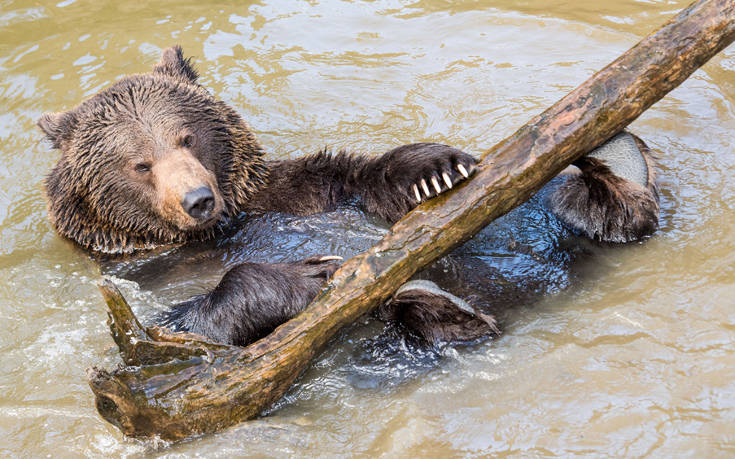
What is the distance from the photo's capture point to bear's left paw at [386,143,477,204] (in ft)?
12.6

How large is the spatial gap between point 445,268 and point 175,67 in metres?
2.67

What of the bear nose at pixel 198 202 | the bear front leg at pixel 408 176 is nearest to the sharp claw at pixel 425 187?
the bear front leg at pixel 408 176

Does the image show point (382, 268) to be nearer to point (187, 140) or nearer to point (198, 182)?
point (198, 182)

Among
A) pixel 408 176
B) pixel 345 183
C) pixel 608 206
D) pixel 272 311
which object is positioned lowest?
pixel 272 311

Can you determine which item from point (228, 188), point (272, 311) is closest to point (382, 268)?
point (272, 311)

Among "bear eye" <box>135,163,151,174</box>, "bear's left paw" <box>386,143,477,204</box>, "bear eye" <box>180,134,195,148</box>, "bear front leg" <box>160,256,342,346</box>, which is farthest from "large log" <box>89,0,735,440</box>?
"bear eye" <box>180,134,195,148</box>

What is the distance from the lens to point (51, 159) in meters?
6.58

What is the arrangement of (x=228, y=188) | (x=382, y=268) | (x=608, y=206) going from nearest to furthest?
(x=382, y=268), (x=608, y=206), (x=228, y=188)

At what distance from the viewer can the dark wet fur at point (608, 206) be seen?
4.15 meters

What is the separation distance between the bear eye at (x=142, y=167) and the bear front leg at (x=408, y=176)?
140 cm

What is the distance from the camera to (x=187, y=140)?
4.69m

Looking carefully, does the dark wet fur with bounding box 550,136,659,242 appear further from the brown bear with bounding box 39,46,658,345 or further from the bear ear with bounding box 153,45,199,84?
the bear ear with bounding box 153,45,199,84

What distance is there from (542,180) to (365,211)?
4.83 feet

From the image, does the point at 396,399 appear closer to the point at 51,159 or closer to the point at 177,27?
the point at 51,159
